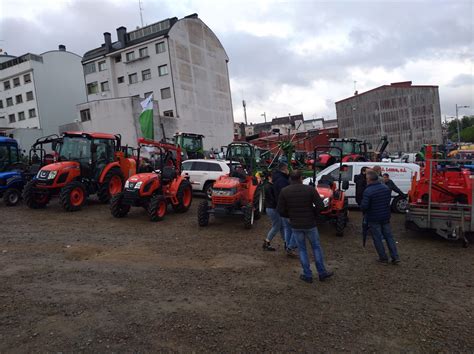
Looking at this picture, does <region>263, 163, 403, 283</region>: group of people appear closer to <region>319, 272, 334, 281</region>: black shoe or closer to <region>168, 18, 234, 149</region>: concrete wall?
<region>319, 272, 334, 281</region>: black shoe

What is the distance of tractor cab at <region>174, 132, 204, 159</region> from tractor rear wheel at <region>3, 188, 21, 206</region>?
8212 mm

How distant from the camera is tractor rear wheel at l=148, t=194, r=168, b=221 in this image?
8.73 meters

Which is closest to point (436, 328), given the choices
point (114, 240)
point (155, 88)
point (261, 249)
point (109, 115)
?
point (261, 249)

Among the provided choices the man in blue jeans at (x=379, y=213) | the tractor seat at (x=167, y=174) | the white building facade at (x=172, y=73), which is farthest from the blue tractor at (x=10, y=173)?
the white building facade at (x=172, y=73)

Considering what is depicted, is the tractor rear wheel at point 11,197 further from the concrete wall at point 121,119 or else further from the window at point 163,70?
the window at point 163,70

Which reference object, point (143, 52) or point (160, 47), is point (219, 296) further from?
point (143, 52)

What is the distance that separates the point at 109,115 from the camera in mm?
29047

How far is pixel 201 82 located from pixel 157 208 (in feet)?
101

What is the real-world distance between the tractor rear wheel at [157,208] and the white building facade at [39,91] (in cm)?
3550

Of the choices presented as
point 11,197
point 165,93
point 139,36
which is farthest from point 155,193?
point 139,36

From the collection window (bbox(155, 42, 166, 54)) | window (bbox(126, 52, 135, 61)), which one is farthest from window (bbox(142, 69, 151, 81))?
window (bbox(155, 42, 166, 54))

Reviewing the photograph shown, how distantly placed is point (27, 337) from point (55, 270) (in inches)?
78.8

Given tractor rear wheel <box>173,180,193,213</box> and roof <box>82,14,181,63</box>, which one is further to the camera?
roof <box>82,14,181,63</box>

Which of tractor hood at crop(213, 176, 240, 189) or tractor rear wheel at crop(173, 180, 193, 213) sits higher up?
tractor hood at crop(213, 176, 240, 189)
